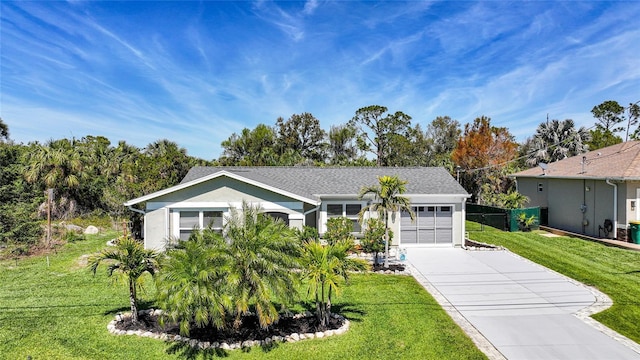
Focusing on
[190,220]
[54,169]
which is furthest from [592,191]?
[54,169]

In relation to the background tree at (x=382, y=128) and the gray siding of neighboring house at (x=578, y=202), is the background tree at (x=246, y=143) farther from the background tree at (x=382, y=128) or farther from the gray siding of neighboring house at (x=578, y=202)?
the gray siding of neighboring house at (x=578, y=202)

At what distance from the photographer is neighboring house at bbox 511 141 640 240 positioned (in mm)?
19281

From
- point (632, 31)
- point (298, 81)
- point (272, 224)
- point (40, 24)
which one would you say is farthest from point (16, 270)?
point (632, 31)

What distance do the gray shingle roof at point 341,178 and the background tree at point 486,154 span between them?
15997 millimetres

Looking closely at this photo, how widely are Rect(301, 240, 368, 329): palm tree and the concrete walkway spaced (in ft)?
11.4

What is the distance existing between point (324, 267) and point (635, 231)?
18.7 m

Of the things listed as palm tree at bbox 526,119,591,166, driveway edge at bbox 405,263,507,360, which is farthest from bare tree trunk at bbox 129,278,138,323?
palm tree at bbox 526,119,591,166

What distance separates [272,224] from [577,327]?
322 inches

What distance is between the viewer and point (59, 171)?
25.9 metres

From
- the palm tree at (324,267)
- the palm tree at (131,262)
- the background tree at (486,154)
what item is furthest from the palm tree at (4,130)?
the background tree at (486,154)

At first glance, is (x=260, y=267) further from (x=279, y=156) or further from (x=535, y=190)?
(x=279, y=156)

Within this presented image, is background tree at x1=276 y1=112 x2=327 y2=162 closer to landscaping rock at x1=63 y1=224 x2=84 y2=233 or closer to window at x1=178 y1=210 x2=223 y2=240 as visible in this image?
landscaping rock at x1=63 y1=224 x2=84 y2=233

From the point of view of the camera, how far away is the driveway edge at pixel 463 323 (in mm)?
8109

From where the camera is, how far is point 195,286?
306 inches
